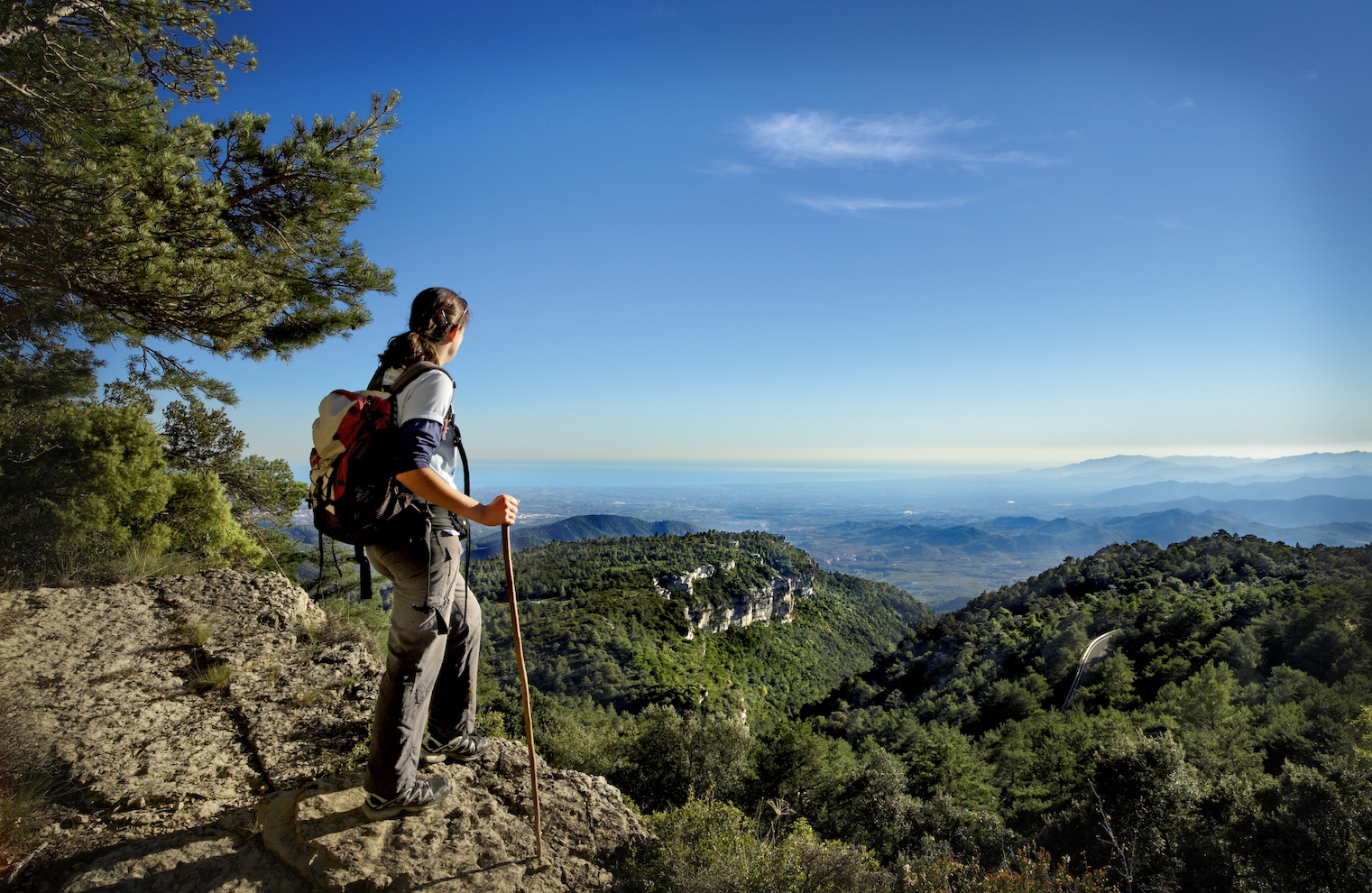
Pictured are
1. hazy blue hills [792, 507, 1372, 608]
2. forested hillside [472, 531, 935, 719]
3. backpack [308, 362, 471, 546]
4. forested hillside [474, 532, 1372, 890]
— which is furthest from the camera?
hazy blue hills [792, 507, 1372, 608]

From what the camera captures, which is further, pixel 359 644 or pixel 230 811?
pixel 359 644

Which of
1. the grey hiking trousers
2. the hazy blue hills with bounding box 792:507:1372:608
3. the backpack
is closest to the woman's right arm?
the backpack

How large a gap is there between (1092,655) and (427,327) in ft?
146

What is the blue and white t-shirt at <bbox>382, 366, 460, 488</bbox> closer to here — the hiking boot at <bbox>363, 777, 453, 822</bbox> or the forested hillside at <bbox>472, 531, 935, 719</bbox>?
the hiking boot at <bbox>363, 777, 453, 822</bbox>

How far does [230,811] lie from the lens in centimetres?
225

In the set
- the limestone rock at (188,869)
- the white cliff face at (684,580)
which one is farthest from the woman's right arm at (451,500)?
the white cliff face at (684,580)

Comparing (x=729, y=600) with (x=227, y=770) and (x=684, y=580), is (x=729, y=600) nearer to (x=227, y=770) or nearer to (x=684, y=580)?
(x=684, y=580)

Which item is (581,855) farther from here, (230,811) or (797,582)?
(797,582)

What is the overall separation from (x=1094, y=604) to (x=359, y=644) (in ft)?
166

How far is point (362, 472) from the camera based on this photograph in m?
1.84

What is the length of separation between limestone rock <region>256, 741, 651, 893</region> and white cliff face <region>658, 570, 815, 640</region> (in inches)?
1897

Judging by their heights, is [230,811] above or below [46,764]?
below

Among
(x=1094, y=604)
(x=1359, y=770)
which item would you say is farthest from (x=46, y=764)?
(x=1094, y=604)

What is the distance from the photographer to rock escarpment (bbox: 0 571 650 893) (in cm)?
193
